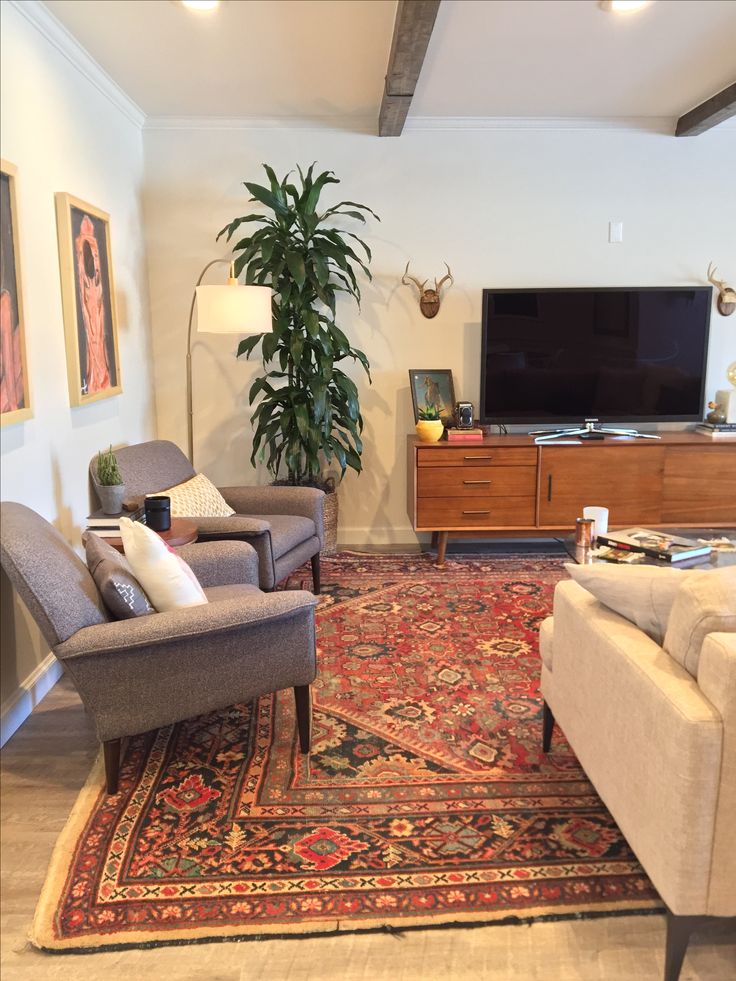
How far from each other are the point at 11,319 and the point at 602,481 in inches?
120

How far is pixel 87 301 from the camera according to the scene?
3.36 m

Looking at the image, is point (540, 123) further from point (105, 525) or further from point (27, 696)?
point (27, 696)

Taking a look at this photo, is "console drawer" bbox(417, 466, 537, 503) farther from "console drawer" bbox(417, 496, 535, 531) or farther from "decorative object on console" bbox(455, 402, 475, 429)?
"decorative object on console" bbox(455, 402, 475, 429)

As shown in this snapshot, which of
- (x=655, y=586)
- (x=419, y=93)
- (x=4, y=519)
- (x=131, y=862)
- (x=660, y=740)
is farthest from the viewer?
(x=419, y=93)

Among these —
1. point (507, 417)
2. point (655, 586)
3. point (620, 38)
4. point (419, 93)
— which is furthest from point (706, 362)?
point (655, 586)

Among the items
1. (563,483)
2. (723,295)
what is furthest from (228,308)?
(723,295)

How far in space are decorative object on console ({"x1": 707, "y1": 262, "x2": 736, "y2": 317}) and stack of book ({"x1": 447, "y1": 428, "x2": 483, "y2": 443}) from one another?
1697 millimetres

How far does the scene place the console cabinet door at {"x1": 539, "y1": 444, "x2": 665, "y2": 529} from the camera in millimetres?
4188

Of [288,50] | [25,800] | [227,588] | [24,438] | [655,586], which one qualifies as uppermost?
[288,50]

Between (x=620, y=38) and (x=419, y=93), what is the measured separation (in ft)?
3.51

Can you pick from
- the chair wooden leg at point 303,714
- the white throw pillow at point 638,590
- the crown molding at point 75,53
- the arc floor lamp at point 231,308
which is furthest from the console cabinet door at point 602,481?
the crown molding at point 75,53

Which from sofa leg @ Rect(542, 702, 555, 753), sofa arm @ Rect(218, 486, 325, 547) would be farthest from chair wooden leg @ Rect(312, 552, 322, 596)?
sofa leg @ Rect(542, 702, 555, 753)

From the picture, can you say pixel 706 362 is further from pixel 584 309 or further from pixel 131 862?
pixel 131 862

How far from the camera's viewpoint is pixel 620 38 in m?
3.14
